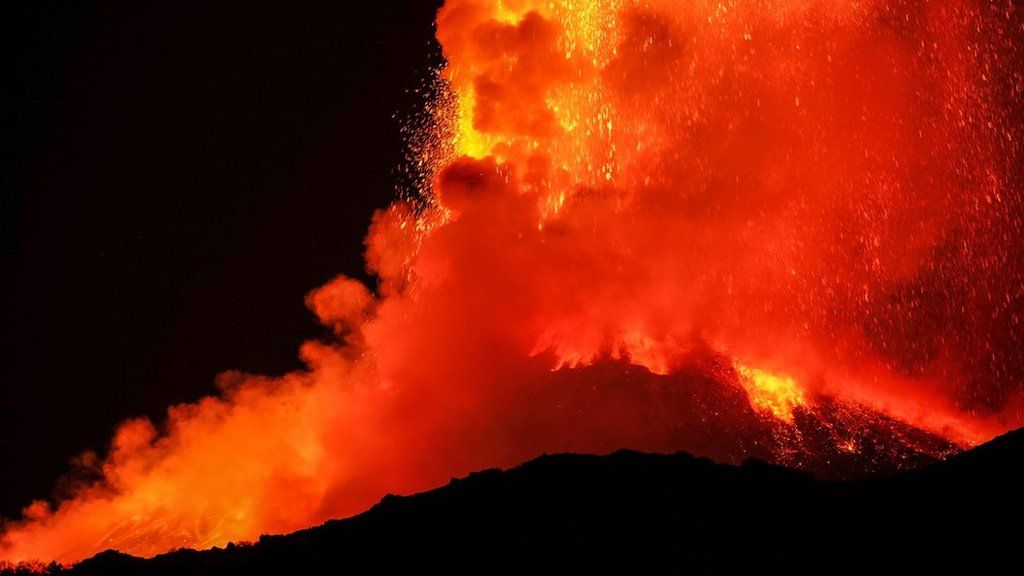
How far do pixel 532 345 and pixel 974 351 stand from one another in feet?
51.2

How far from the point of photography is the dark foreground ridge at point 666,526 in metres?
8.27

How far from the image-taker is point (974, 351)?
2714cm

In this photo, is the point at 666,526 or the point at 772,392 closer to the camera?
the point at 666,526

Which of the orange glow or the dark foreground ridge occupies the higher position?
the orange glow

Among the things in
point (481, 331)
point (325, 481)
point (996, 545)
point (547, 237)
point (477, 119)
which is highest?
point (477, 119)

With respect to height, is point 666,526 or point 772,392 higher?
point 772,392

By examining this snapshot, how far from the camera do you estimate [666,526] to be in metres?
9.14

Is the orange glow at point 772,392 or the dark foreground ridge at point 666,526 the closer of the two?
the dark foreground ridge at point 666,526

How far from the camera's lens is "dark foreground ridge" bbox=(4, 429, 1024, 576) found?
8266 millimetres

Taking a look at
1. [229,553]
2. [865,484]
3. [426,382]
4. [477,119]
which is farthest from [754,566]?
[477,119]

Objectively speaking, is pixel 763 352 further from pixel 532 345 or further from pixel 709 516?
pixel 709 516

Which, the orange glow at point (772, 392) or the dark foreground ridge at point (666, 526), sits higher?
the orange glow at point (772, 392)

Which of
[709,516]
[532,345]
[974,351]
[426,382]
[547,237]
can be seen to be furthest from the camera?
[974,351]

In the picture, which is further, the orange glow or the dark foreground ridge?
the orange glow
